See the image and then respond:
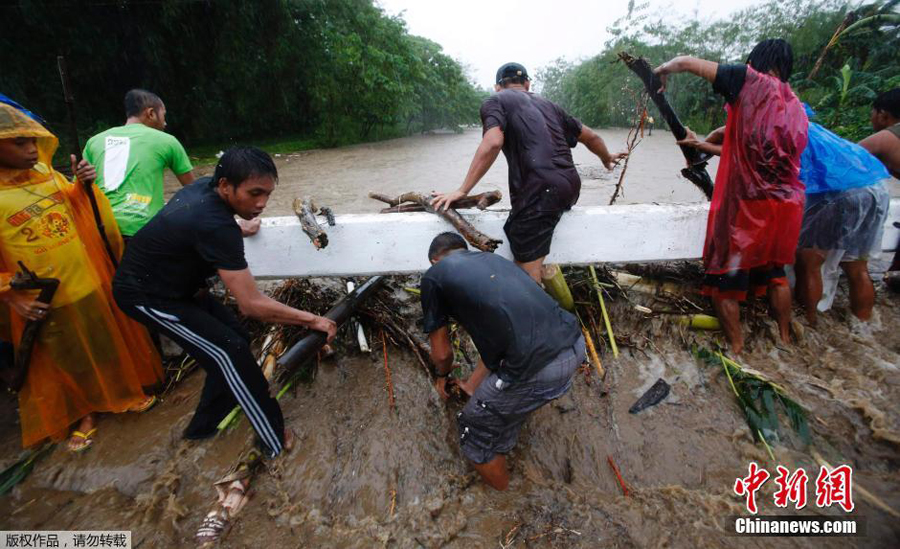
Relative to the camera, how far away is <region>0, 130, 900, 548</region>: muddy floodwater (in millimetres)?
A: 2094

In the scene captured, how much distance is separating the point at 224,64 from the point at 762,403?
17.2m

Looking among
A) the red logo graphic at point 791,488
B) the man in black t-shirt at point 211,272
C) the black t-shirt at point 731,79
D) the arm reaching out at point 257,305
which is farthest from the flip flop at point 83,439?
the black t-shirt at point 731,79

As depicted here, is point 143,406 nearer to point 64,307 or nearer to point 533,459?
point 64,307

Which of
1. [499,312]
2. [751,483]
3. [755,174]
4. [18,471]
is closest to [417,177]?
[755,174]

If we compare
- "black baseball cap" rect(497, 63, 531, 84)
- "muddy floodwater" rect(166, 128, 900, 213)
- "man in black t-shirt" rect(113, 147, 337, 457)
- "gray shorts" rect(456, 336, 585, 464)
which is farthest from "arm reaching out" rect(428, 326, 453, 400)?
"muddy floodwater" rect(166, 128, 900, 213)

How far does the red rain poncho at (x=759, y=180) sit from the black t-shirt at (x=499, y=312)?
155 centimetres

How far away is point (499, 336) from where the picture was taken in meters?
1.95

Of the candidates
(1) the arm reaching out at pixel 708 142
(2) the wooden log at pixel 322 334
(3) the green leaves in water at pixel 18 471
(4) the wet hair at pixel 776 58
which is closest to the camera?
(2) the wooden log at pixel 322 334

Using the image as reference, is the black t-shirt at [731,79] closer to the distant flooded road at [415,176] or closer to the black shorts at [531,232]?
the black shorts at [531,232]

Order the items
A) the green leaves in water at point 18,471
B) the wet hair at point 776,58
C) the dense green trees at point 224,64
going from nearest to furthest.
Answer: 1. the green leaves in water at point 18,471
2. the wet hair at point 776,58
3. the dense green trees at point 224,64

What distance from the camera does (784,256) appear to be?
8.98 feet

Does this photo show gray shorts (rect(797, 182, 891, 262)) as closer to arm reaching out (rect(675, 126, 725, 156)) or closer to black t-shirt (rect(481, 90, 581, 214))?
arm reaching out (rect(675, 126, 725, 156))

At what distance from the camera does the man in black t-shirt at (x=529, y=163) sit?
2561mm

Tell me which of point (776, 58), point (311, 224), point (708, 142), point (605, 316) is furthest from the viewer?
point (708, 142)
